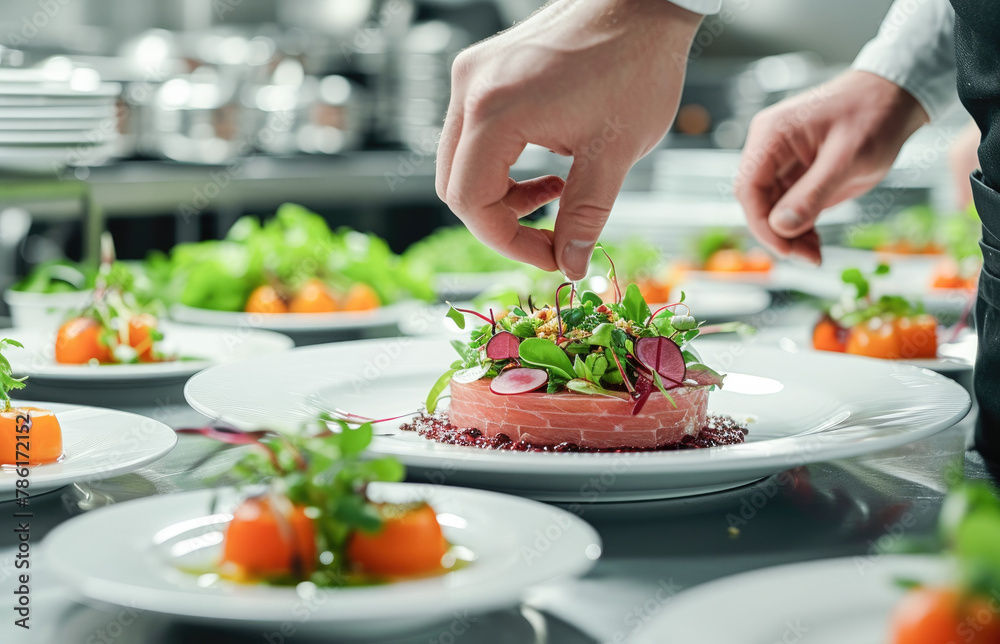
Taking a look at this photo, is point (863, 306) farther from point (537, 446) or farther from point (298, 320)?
point (298, 320)

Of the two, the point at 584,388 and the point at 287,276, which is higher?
the point at 584,388

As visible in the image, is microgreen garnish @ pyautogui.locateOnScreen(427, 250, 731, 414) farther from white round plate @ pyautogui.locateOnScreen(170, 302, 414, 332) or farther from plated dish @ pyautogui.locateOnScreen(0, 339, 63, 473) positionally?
white round plate @ pyautogui.locateOnScreen(170, 302, 414, 332)

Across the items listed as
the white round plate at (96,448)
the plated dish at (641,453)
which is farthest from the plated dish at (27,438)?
the plated dish at (641,453)

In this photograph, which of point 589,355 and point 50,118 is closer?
point 589,355

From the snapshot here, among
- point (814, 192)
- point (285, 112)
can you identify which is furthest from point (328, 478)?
point (285, 112)

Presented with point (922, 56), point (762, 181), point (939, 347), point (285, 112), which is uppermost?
point (922, 56)

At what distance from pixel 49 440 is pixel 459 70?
1.85ft

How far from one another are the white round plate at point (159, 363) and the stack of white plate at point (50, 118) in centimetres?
91

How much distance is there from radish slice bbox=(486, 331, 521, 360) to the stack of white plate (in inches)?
71.9

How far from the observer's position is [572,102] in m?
1.02

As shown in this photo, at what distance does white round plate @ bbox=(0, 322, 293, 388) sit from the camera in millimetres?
1433

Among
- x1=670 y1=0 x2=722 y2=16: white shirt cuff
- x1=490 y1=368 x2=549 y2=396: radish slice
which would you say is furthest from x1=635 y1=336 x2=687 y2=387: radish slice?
x1=670 y1=0 x2=722 y2=16: white shirt cuff

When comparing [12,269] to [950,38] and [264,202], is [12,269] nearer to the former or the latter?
[264,202]

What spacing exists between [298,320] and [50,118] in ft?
3.46
